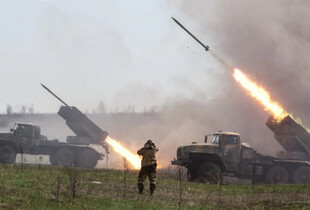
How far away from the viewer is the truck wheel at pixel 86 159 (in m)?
36.0

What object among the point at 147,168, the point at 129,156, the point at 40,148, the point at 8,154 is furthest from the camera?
the point at 129,156

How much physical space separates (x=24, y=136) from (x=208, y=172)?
14.7 metres

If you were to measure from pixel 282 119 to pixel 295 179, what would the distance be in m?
3.22

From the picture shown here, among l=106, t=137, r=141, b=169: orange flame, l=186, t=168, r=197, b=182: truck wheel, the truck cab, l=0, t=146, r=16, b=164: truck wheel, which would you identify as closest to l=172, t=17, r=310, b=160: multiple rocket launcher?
the truck cab

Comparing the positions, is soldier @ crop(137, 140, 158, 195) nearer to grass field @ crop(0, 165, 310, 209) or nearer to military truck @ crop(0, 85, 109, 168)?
grass field @ crop(0, 165, 310, 209)

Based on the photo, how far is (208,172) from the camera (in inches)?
920

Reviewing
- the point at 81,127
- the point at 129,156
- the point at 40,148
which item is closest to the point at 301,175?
the point at 129,156

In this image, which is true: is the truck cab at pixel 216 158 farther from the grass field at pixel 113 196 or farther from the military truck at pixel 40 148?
the military truck at pixel 40 148

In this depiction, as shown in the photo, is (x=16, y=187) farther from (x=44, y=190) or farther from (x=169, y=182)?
(x=169, y=182)

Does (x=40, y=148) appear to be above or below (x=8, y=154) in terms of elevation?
above

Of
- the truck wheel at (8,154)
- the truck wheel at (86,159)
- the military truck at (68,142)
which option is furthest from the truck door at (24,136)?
the truck wheel at (86,159)

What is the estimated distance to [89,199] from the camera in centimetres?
1372

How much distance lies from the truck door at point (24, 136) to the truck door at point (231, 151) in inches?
561

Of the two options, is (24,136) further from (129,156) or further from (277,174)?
(277,174)
